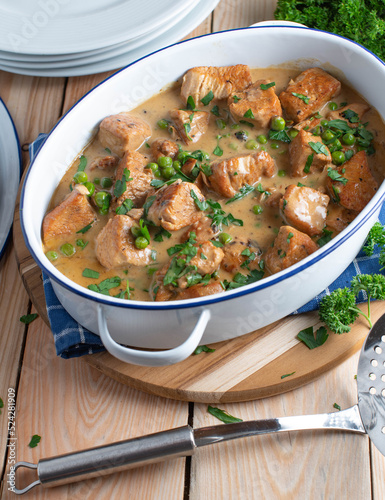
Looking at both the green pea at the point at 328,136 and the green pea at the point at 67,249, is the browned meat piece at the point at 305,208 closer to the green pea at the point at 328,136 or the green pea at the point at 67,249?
the green pea at the point at 328,136

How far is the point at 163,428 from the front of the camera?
8.20 feet

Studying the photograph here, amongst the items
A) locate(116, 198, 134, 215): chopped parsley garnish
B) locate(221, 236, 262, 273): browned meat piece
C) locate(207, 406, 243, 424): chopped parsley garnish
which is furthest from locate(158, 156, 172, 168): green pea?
locate(207, 406, 243, 424): chopped parsley garnish

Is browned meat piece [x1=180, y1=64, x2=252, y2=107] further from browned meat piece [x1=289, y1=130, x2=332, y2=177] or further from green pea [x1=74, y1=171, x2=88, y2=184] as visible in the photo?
green pea [x1=74, y1=171, x2=88, y2=184]

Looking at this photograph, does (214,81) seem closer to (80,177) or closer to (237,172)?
(237,172)

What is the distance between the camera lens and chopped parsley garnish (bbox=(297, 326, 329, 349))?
A: 8.41 ft

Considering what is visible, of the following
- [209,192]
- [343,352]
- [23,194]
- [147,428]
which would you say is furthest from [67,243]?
[343,352]

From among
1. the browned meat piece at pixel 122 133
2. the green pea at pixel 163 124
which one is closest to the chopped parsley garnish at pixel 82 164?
the browned meat piece at pixel 122 133

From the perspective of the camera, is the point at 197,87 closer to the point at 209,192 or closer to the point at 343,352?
the point at 209,192

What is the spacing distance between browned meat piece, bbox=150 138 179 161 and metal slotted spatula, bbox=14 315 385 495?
1408 millimetres

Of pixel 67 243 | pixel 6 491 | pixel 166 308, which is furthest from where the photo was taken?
pixel 67 243

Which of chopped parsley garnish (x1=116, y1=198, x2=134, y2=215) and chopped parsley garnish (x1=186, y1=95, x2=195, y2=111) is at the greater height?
→ chopped parsley garnish (x1=186, y1=95, x2=195, y2=111)

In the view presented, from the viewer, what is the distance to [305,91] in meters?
3.10

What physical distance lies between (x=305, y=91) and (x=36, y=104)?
179cm

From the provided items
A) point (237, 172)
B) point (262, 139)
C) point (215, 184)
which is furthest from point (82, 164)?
point (262, 139)
